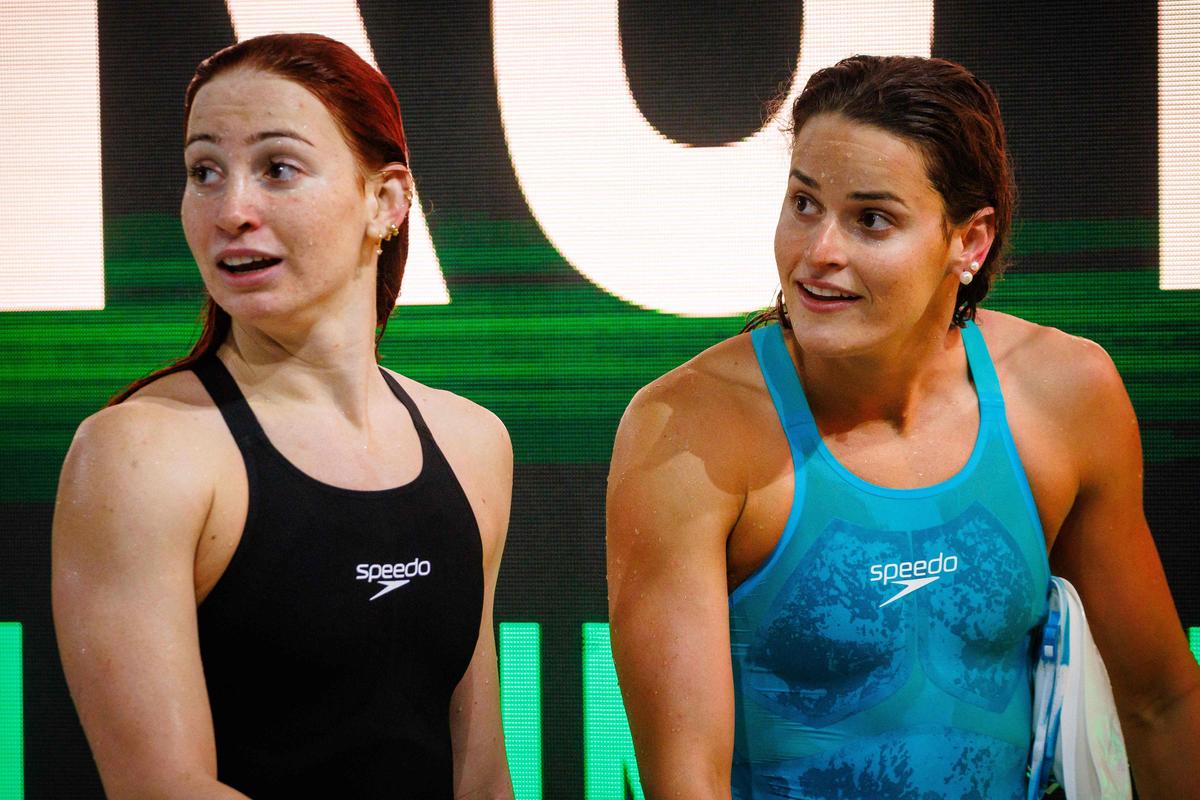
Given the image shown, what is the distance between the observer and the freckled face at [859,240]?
1.73 meters

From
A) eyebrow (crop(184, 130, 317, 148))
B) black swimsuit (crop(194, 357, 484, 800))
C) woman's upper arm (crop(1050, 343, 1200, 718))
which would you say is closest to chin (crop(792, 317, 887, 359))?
woman's upper arm (crop(1050, 343, 1200, 718))

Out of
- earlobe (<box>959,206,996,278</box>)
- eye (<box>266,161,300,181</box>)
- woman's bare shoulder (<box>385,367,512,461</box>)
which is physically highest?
eye (<box>266,161,300,181</box>)

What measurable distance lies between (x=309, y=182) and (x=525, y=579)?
1548 mm

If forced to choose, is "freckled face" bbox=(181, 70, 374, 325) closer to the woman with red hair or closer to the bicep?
the woman with red hair

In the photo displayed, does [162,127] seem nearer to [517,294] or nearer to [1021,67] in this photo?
[517,294]

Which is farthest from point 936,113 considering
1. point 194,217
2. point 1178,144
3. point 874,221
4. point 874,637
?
point 1178,144

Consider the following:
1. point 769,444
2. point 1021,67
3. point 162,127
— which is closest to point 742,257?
point 1021,67

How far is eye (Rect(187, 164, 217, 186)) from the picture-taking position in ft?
5.19

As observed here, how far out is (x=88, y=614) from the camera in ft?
4.53

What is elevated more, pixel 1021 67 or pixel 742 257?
pixel 1021 67

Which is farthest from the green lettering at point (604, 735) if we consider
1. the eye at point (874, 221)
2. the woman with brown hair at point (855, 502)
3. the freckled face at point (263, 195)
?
the freckled face at point (263, 195)

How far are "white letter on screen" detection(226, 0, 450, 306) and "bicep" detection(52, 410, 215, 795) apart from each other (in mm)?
1555

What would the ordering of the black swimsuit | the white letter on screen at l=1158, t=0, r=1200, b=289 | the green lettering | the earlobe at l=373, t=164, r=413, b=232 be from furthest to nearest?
the green lettering, the white letter on screen at l=1158, t=0, r=1200, b=289, the earlobe at l=373, t=164, r=413, b=232, the black swimsuit

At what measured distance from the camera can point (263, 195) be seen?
5.09 feet
